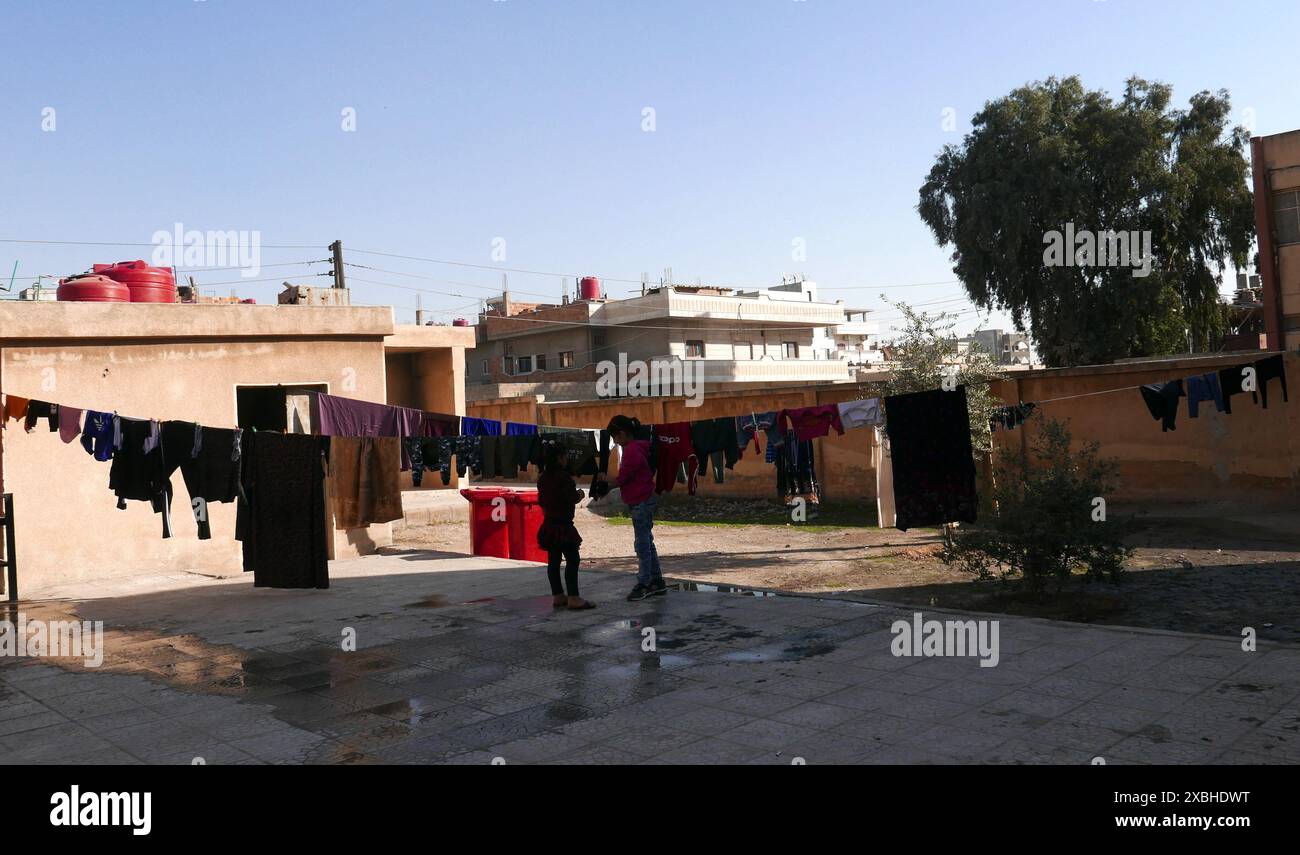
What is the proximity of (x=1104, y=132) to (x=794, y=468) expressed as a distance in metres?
22.5

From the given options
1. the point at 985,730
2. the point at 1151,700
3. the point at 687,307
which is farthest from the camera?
the point at 687,307

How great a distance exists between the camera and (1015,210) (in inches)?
1195

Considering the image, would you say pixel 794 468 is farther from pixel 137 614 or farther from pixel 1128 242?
pixel 1128 242

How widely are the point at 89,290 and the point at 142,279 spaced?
1.08m

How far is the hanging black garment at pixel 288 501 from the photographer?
11344mm

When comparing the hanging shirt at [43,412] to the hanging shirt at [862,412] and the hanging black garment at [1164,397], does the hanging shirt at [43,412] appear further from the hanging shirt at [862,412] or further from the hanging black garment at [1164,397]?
the hanging black garment at [1164,397]

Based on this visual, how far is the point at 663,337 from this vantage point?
4147 centimetres

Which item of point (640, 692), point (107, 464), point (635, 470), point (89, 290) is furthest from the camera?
point (89, 290)

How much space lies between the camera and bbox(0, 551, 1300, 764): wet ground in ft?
17.9

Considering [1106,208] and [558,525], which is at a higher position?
[1106,208]

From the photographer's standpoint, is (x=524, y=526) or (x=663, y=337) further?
(x=663, y=337)
